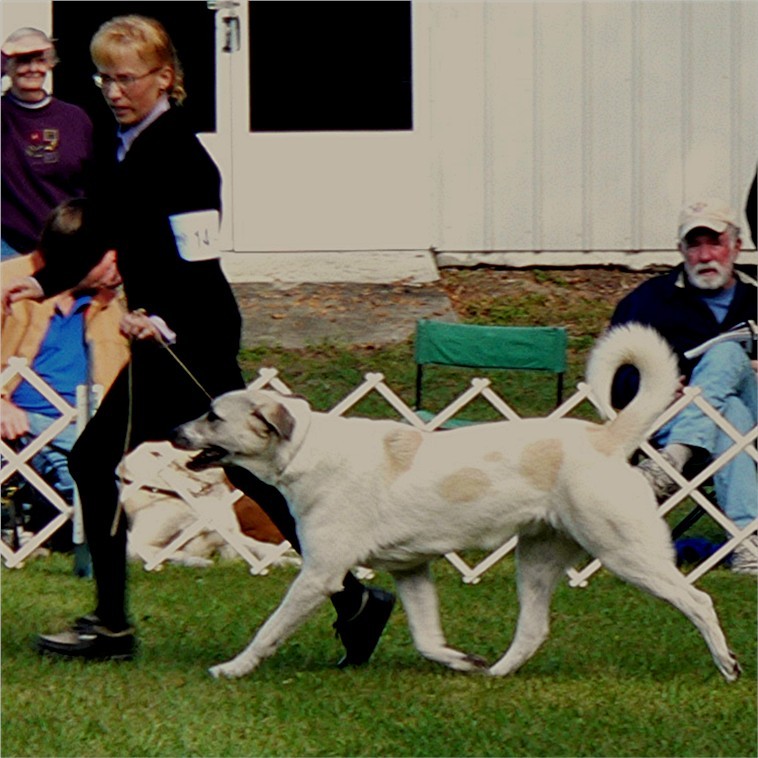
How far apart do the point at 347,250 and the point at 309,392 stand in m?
2.64

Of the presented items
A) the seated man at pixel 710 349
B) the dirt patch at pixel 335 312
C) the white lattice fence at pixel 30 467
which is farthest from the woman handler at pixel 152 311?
the dirt patch at pixel 335 312

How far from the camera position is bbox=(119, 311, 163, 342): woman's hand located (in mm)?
5809

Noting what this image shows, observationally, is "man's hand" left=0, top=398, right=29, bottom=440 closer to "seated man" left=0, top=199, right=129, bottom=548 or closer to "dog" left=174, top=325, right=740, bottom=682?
"seated man" left=0, top=199, right=129, bottom=548

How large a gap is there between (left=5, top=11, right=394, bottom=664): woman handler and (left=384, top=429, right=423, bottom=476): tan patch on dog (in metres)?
0.38

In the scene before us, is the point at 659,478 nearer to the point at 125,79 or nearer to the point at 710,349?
the point at 710,349

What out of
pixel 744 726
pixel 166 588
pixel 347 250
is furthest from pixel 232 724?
pixel 347 250

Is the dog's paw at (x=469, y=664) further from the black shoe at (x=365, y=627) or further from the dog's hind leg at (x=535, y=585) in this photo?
the black shoe at (x=365, y=627)

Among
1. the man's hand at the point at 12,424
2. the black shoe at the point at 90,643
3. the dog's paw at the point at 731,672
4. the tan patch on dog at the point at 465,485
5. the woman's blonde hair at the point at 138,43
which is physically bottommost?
the dog's paw at the point at 731,672

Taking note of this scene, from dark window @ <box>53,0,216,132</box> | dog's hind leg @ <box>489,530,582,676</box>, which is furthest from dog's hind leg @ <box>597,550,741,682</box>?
dark window @ <box>53,0,216,132</box>

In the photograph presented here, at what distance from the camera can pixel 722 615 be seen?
23.0ft

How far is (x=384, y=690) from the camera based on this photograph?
18.5ft

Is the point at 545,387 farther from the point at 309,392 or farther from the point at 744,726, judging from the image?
the point at 744,726

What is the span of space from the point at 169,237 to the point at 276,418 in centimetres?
63

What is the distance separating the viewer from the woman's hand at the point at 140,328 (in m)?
5.81
